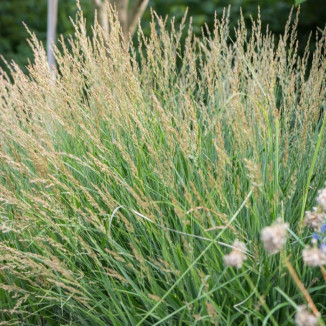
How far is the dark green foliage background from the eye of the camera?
252 inches

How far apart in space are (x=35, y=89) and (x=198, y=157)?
860 mm

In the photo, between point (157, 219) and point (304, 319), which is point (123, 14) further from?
point (304, 319)

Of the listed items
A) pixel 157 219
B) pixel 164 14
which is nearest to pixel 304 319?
pixel 157 219

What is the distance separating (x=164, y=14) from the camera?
25.1 ft

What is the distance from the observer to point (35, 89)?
2.64 metres

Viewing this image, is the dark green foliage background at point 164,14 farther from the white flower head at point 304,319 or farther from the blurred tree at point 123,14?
the white flower head at point 304,319

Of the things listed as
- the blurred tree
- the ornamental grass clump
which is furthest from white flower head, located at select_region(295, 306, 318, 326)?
the blurred tree

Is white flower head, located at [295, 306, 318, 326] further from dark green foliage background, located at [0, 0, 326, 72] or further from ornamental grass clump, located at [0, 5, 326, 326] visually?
dark green foliage background, located at [0, 0, 326, 72]

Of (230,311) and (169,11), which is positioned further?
(169,11)

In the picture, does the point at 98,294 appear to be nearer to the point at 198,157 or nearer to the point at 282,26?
the point at 198,157

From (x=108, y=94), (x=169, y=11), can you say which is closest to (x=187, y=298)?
(x=108, y=94)

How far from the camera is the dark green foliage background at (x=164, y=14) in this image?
6391 millimetres

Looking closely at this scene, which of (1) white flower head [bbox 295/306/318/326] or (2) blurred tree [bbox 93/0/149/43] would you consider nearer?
(1) white flower head [bbox 295/306/318/326]

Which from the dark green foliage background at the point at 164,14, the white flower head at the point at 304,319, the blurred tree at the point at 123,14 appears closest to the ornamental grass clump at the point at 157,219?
the white flower head at the point at 304,319
